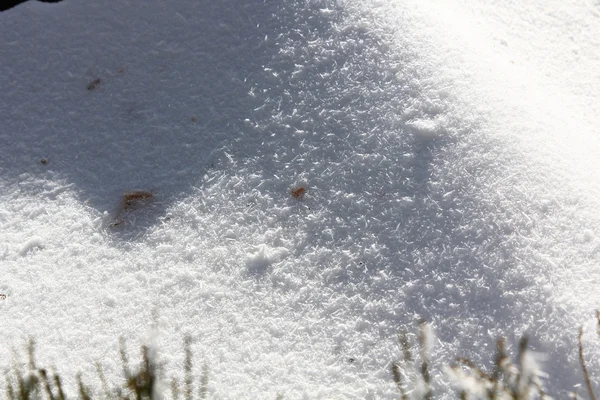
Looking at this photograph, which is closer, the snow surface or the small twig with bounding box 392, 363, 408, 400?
the small twig with bounding box 392, 363, 408, 400

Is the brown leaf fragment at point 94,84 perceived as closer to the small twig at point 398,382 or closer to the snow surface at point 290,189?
the snow surface at point 290,189

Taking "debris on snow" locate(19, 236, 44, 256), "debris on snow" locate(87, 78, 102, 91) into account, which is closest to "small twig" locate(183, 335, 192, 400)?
"debris on snow" locate(19, 236, 44, 256)

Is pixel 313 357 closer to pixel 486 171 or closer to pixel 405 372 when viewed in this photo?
pixel 405 372

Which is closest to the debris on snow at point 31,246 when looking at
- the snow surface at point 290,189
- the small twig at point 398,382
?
the snow surface at point 290,189

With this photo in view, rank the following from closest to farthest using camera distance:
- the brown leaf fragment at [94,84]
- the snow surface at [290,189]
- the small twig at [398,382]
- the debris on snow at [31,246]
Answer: the small twig at [398,382]
the snow surface at [290,189]
the debris on snow at [31,246]
the brown leaf fragment at [94,84]

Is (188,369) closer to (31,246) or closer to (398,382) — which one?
(398,382)

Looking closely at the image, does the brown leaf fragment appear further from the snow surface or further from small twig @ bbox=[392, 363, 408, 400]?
small twig @ bbox=[392, 363, 408, 400]

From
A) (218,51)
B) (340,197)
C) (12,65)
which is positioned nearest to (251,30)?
(218,51)

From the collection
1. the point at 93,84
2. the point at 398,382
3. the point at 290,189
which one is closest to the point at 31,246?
the point at 93,84
